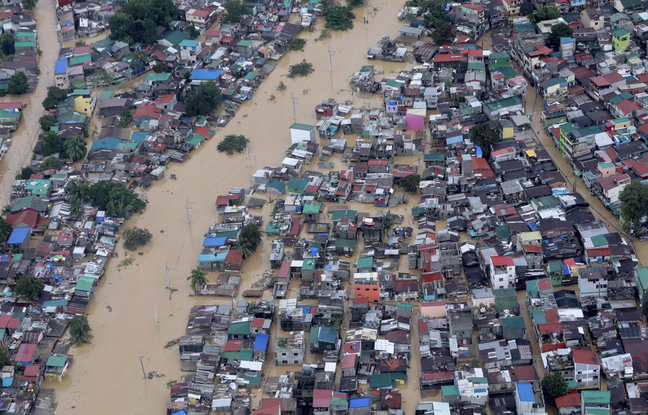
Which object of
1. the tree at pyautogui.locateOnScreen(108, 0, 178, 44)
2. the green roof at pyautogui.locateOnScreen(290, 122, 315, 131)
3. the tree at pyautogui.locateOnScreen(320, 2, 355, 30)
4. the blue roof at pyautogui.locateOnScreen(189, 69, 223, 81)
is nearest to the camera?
the green roof at pyautogui.locateOnScreen(290, 122, 315, 131)

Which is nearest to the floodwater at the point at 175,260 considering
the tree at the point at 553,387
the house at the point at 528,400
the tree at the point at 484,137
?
the house at the point at 528,400

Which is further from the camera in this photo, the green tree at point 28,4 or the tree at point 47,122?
the green tree at point 28,4

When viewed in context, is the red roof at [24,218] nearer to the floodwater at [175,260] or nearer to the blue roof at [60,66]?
the floodwater at [175,260]

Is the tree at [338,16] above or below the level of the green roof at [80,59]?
above

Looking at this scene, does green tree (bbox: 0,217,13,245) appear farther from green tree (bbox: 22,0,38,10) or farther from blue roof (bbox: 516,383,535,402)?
green tree (bbox: 22,0,38,10)

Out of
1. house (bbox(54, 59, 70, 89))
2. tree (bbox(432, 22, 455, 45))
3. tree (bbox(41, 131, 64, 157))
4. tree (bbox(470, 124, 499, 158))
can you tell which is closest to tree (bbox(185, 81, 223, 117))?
tree (bbox(41, 131, 64, 157))

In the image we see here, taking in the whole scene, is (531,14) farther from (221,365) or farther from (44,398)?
(44,398)

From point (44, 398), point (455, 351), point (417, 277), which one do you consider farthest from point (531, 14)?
point (44, 398)
